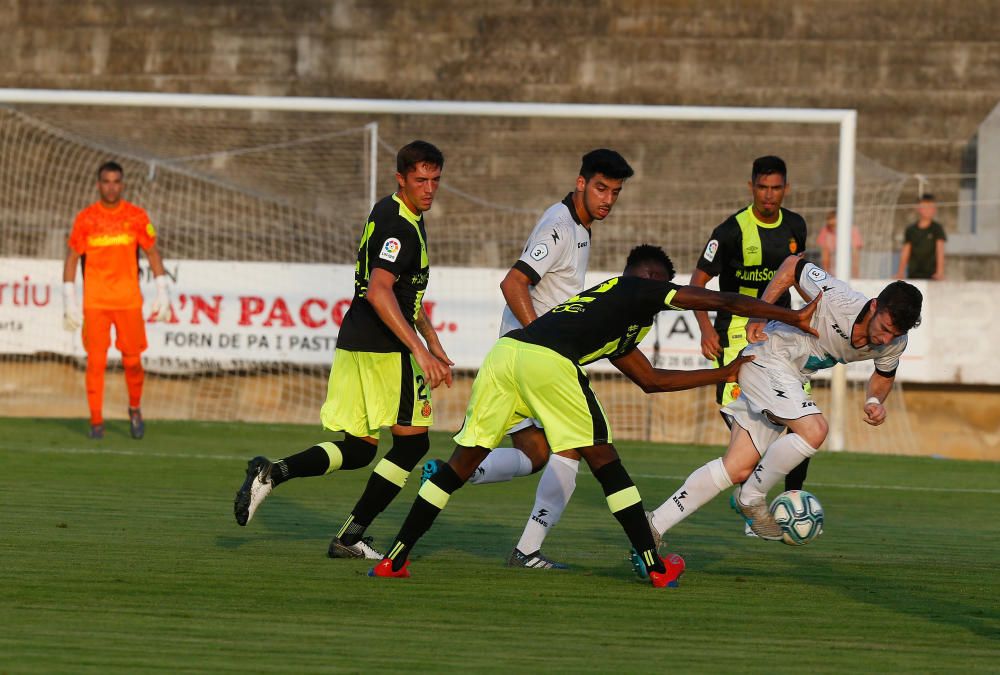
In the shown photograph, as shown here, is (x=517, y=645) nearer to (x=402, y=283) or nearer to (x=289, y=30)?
(x=402, y=283)

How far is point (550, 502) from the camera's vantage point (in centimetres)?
653

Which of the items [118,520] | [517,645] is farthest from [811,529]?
[118,520]

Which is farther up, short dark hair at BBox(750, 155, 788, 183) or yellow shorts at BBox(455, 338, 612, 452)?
short dark hair at BBox(750, 155, 788, 183)

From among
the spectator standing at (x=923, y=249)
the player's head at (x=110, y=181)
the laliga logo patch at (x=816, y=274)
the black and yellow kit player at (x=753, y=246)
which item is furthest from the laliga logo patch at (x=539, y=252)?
the spectator standing at (x=923, y=249)

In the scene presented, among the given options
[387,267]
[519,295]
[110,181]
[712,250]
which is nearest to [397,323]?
[387,267]

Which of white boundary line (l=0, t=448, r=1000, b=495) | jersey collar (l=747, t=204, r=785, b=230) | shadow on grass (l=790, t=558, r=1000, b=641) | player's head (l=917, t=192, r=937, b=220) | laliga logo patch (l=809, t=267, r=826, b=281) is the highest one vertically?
player's head (l=917, t=192, r=937, b=220)

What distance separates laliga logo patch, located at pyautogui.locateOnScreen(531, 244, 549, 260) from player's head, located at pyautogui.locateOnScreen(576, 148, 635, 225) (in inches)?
11.4

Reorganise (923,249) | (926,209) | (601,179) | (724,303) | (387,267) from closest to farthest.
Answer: (724,303), (387,267), (601,179), (923,249), (926,209)

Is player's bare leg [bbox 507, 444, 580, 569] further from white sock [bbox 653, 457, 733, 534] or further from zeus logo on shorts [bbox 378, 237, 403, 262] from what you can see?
zeus logo on shorts [bbox 378, 237, 403, 262]

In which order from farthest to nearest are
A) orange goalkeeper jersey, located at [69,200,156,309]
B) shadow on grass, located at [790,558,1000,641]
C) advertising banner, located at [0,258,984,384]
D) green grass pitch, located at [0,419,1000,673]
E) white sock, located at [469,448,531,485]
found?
advertising banner, located at [0,258,984,384] → orange goalkeeper jersey, located at [69,200,156,309] → white sock, located at [469,448,531,485] → shadow on grass, located at [790,558,1000,641] → green grass pitch, located at [0,419,1000,673]

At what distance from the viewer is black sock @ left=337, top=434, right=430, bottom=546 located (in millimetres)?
6504

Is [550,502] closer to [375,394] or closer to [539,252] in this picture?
[375,394]

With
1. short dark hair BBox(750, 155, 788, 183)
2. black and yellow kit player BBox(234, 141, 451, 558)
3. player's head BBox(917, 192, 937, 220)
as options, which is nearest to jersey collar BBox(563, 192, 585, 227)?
black and yellow kit player BBox(234, 141, 451, 558)

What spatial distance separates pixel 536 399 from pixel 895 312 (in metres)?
1.71
